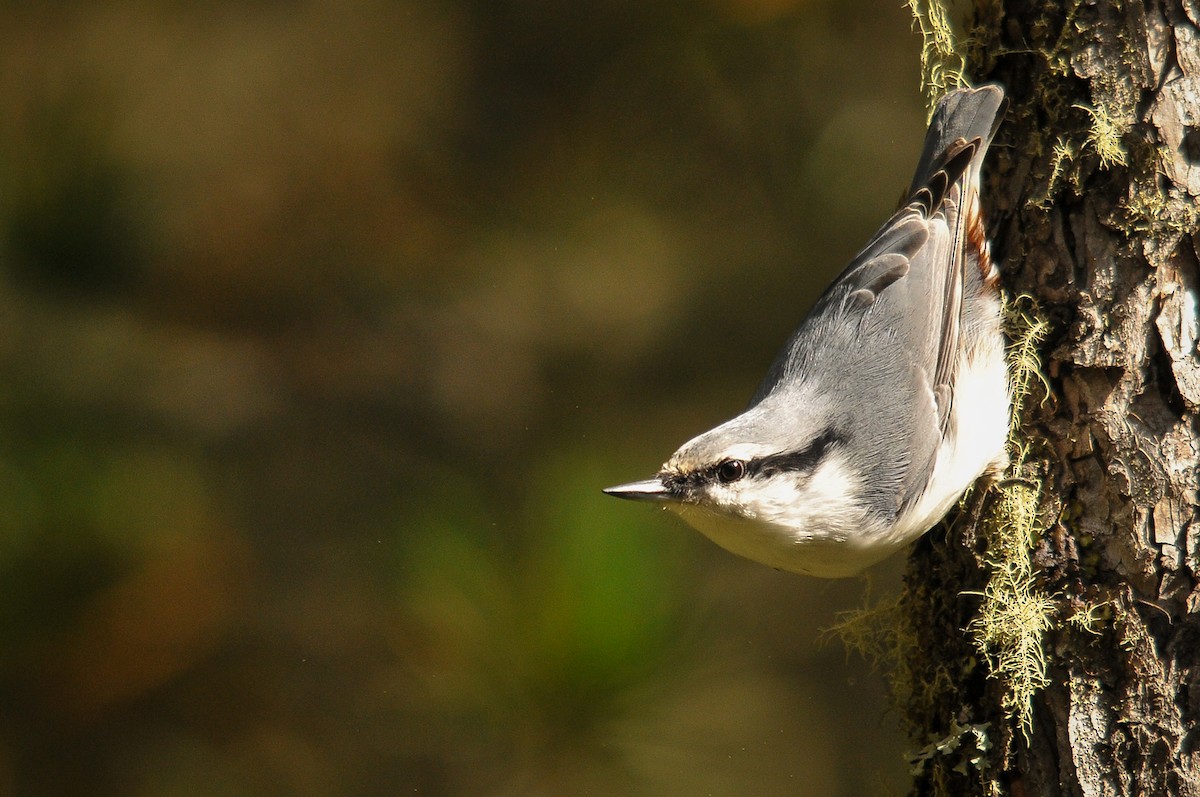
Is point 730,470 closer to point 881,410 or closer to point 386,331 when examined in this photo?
point 881,410

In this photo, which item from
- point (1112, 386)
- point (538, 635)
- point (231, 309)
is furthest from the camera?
point (231, 309)

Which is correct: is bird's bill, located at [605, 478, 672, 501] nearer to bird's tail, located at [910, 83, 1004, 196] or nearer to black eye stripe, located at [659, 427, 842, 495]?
black eye stripe, located at [659, 427, 842, 495]

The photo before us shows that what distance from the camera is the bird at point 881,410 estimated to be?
1.56 m

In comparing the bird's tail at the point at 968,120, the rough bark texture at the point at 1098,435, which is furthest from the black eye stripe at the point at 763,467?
the bird's tail at the point at 968,120

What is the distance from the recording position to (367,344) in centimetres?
310

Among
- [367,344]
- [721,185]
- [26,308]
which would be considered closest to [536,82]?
[721,185]

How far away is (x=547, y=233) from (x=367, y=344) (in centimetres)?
66

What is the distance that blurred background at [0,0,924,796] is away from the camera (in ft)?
8.13

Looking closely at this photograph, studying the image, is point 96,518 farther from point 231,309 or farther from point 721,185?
point 721,185

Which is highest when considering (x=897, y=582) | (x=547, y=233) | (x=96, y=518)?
(x=547, y=233)

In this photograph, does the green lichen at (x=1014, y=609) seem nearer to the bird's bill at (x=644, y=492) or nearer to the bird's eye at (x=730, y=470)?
the bird's eye at (x=730, y=470)

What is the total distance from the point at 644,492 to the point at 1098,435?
0.68 m

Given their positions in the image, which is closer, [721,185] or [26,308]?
[26,308]

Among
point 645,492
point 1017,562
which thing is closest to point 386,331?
point 645,492
